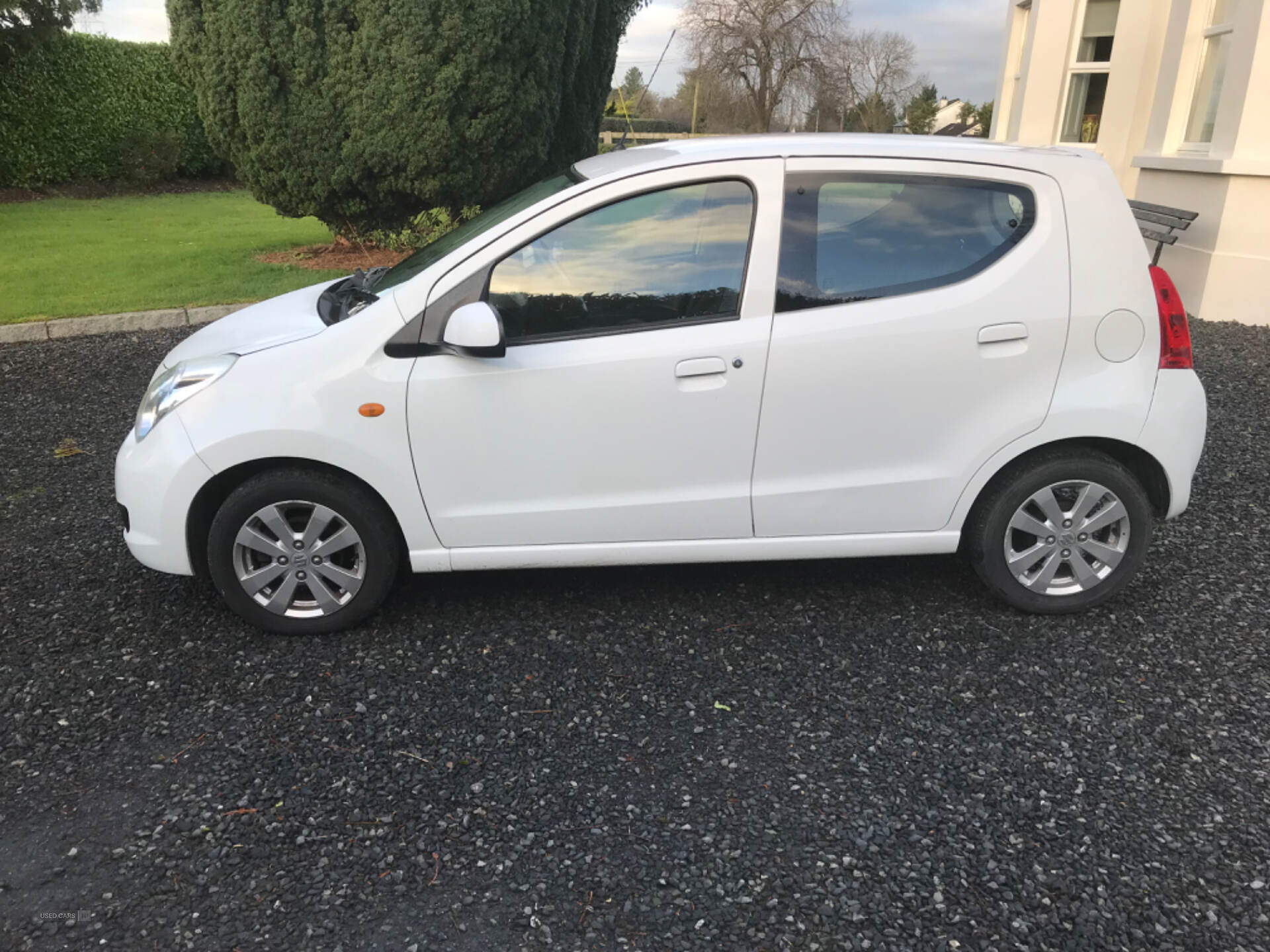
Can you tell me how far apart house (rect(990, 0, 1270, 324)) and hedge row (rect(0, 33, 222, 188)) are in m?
16.7

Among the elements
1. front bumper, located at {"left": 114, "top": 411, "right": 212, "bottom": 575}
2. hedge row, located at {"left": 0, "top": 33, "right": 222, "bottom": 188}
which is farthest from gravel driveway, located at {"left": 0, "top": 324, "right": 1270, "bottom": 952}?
hedge row, located at {"left": 0, "top": 33, "right": 222, "bottom": 188}

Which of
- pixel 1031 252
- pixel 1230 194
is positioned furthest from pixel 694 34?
pixel 1031 252

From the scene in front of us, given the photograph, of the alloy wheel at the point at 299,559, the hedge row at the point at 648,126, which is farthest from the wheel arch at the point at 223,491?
the hedge row at the point at 648,126

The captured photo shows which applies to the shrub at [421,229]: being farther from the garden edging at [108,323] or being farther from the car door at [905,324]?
the car door at [905,324]

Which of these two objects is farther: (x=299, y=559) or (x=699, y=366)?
(x=299, y=559)

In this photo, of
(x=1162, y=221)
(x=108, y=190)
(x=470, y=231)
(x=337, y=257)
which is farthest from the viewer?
(x=108, y=190)

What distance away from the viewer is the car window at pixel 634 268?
3.61 metres

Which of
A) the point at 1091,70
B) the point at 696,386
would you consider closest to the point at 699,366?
the point at 696,386

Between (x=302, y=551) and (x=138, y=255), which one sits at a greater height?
(x=302, y=551)

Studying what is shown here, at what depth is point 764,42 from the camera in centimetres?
5050

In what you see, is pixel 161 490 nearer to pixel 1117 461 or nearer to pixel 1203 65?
pixel 1117 461

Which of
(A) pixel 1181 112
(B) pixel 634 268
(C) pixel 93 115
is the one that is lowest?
(C) pixel 93 115

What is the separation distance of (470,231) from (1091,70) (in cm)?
1164

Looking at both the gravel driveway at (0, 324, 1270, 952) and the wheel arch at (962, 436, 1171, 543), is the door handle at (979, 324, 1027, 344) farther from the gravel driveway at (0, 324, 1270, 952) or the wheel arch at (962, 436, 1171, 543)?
the gravel driveway at (0, 324, 1270, 952)
